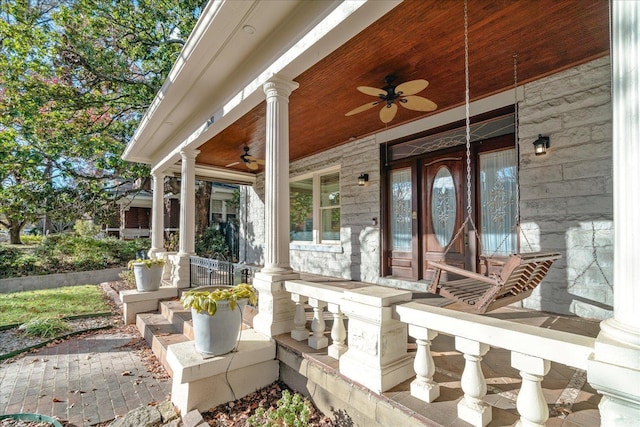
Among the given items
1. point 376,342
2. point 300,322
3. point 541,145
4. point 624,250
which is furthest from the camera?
point 541,145

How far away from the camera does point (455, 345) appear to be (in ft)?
6.13

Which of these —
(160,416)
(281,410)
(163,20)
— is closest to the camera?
(281,410)

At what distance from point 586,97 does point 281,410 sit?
4090 millimetres

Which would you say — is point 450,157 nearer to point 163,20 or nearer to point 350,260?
point 350,260

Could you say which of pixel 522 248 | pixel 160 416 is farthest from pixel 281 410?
pixel 522 248

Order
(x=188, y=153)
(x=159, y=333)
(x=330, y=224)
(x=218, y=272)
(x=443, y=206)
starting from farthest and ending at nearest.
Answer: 1. (x=330, y=224)
2. (x=188, y=153)
3. (x=443, y=206)
4. (x=218, y=272)
5. (x=159, y=333)

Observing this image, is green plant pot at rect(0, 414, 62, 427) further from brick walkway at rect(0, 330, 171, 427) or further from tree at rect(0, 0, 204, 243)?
tree at rect(0, 0, 204, 243)

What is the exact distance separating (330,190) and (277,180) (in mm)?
3560

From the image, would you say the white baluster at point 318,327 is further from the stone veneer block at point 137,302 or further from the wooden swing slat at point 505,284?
the stone veneer block at point 137,302

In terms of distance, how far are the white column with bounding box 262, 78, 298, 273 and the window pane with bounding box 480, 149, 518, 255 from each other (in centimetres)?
274

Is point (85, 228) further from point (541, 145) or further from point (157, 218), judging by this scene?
point (541, 145)

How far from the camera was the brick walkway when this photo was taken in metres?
2.48

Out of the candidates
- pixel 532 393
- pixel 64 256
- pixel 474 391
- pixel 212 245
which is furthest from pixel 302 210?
pixel 64 256

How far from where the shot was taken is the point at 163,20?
8.48 metres
